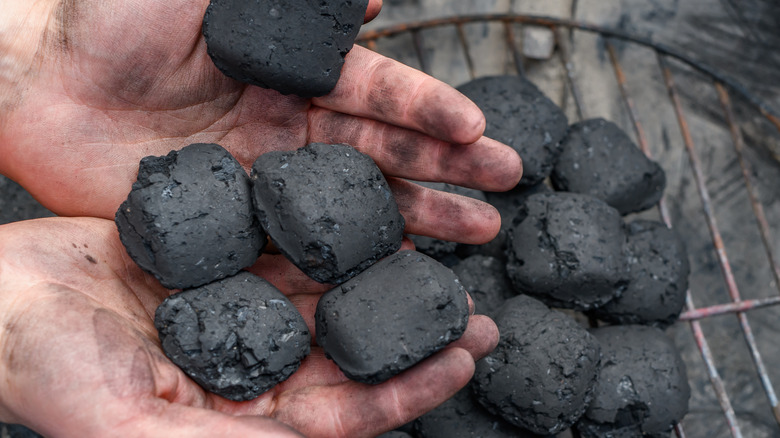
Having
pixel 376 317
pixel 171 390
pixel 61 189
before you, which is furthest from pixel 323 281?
pixel 61 189

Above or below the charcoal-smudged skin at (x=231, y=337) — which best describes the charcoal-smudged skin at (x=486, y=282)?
below

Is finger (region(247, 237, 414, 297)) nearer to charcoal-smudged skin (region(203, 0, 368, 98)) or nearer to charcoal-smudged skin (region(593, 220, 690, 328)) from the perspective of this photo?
charcoal-smudged skin (region(203, 0, 368, 98))

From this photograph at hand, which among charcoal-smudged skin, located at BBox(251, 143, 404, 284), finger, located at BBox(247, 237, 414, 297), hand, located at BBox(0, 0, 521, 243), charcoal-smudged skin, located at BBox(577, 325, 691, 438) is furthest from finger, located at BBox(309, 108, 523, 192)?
charcoal-smudged skin, located at BBox(577, 325, 691, 438)

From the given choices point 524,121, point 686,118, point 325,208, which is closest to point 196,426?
point 325,208

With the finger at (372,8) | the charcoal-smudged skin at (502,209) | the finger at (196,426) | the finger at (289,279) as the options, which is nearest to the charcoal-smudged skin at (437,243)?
the charcoal-smudged skin at (502,209)

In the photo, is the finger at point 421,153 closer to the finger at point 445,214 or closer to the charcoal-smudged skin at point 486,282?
the finger at point 445,214

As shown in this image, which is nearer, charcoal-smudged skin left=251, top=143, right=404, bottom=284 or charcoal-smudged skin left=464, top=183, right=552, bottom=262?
charcoal-smudged skin left=251, top=143, right=404, bottom=284

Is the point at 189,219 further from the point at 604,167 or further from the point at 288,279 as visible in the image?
the point at 604,167
